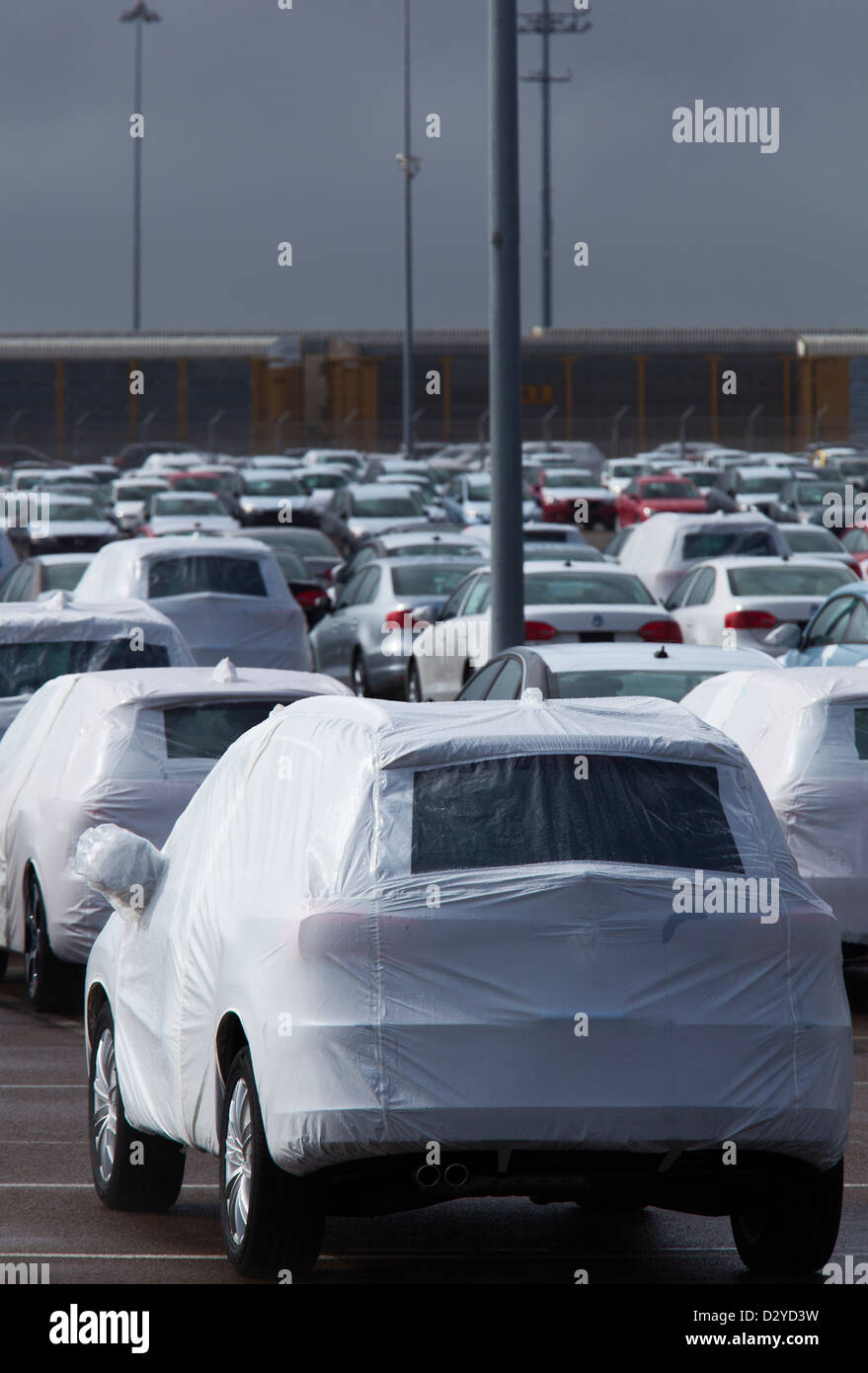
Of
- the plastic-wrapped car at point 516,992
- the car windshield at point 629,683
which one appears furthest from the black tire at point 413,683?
the plastic-wrapped car at point 516,992

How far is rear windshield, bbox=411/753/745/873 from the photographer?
5.82 meters

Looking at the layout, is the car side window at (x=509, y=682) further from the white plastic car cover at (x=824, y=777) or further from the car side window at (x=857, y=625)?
the car side window at (x=857, y=625)

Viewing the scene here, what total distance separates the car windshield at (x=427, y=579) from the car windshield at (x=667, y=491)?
1080 inches

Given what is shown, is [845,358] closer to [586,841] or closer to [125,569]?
[125,569]

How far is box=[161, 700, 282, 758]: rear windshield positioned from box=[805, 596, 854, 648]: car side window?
764 centimetres

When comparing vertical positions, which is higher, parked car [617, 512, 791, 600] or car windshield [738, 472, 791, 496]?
car windshield [738, 472, 791, 496]

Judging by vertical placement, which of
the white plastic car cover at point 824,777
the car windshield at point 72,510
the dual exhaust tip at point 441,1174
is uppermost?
the car windshield at point 72,510

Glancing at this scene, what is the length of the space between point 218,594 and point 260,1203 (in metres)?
15.3

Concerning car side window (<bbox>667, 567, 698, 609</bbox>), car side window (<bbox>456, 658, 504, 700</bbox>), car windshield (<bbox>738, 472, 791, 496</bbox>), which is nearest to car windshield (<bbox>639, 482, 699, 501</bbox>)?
car windshield (<bbox>738, 472, 791, 496</bbox>)

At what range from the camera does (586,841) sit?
5.86m

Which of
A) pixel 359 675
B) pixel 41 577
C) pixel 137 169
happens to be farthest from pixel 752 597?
pixel 137 169

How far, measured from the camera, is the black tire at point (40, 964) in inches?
425

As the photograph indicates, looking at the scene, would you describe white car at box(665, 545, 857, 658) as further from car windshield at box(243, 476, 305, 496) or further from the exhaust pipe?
car windshield at box(243, 476, 305, 496)

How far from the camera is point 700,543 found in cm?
2841
